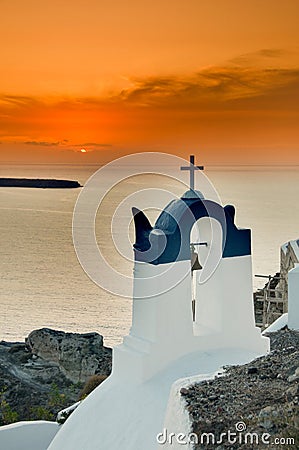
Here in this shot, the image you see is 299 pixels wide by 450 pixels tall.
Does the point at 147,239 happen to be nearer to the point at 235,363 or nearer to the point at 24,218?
the point at 235,363

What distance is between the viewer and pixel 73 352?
19203 millimetres

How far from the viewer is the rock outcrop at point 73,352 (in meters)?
18.4

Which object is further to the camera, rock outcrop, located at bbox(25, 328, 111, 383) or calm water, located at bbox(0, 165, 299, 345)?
calm water, located at bbox(0, 165, 299, 345)

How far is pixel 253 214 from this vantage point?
208 feet

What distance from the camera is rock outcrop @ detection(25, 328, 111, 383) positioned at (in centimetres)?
1842

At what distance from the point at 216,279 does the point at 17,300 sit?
32224 mm
